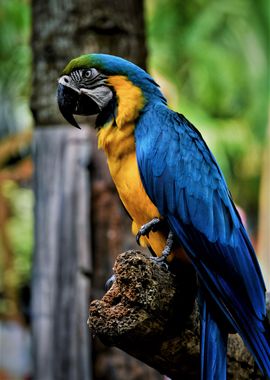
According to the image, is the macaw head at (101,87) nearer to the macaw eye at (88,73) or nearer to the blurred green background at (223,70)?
the macaw eye at (88,73)

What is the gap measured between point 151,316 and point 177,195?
0.34m

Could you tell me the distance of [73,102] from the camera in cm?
182

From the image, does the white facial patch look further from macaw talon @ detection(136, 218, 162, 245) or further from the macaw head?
macaw talon @ detection(136, 218, 162, 245)

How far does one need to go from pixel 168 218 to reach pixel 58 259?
3.92 ft

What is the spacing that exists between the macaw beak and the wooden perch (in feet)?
1.57

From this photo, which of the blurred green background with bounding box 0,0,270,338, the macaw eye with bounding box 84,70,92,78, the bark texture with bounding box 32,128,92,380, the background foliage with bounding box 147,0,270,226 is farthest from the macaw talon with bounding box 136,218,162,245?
the background foliage with bounding box 147,0,270,226

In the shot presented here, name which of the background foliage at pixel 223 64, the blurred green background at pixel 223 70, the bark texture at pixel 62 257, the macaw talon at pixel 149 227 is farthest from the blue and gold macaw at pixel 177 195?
the background foliage at pixel 223 64

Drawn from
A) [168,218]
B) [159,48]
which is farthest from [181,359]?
[159,48]

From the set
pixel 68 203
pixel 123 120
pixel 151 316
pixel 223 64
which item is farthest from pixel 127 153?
pixel 223 64

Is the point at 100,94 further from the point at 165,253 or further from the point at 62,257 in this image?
the point at 62,257

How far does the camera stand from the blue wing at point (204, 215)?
5.26 ft

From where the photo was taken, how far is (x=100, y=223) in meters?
2.85

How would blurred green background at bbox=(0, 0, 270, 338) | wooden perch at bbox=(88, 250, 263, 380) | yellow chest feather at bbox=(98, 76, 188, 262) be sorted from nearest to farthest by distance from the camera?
wooden perch at bbox=(88, 250, 263, 380), yellow chest feather at bbox=(98, 76, 188, 262), blurred green background at bbox=(0, 0, 270, 338)

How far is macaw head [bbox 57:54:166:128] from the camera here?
1.79 m
